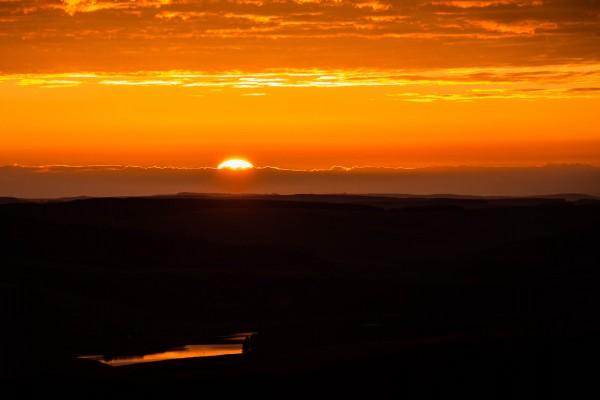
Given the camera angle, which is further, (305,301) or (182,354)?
(305,301)

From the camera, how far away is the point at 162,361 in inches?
979

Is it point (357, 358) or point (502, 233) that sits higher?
point (502, 233)

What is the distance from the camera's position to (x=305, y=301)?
3722cm

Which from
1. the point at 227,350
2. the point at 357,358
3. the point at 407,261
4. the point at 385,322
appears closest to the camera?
the point at 357,358

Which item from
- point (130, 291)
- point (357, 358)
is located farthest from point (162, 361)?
point (130, 291)

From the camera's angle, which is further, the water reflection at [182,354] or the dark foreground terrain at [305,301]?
the water reflection at [182,354]

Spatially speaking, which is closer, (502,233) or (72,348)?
(72,348)

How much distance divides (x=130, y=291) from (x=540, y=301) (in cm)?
1317

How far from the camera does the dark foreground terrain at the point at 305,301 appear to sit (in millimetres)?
21562

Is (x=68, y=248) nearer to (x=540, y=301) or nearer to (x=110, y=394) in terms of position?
(x=540, y=301)

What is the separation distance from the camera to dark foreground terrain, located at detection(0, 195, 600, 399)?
21.6m

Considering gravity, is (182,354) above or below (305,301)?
below

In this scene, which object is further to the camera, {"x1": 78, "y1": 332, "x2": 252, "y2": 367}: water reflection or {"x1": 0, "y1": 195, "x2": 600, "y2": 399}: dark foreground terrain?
{"x1": 78, "y1": 332, "x2": 252, "y2": 367}: water reflection

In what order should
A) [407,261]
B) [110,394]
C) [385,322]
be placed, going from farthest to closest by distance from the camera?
1. [407,261]
2. [385,322]
3. [110,394]
